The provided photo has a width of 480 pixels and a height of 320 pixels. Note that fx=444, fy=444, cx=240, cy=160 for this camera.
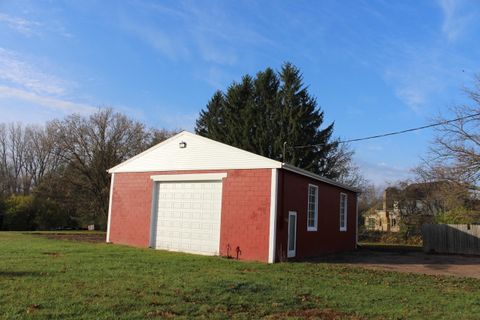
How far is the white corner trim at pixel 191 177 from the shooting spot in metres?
16.0

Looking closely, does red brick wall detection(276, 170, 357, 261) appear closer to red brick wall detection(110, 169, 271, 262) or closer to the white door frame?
red brick wall detection(110, 169, 271, 262)

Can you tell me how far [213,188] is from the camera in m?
16.3

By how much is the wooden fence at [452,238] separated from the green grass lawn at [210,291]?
10.9m

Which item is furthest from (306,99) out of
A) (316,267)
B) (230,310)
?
(230,310)

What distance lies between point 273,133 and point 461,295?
26.7 m

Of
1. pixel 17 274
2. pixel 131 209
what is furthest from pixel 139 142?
pixel 17 274

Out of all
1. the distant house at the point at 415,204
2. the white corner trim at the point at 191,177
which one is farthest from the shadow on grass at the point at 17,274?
the distant house at the point at 415,204

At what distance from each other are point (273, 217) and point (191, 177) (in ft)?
13.0

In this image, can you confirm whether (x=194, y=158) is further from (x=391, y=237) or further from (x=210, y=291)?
(x=391, y=237)

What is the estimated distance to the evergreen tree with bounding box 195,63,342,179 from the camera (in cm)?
3412

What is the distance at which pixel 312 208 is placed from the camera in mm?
17438

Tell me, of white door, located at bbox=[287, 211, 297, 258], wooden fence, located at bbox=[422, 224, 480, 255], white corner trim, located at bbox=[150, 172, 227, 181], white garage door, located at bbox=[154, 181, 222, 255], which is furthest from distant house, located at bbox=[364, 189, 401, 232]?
white corner trim, located at bbox=[150, 172, 227, 181]

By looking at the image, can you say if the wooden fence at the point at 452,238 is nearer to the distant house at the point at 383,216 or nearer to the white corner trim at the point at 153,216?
the white corner trim at the point at 153,216

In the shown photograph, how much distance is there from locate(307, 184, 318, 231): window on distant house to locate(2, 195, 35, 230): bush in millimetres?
23276
